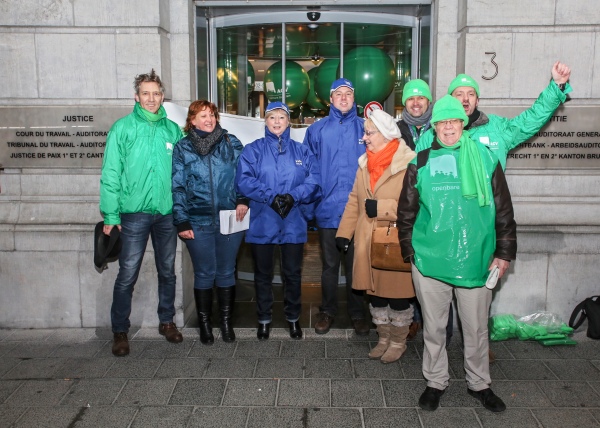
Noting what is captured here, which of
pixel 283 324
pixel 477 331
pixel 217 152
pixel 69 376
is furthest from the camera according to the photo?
pixel 283 324

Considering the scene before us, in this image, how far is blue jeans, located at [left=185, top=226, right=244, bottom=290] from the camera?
498 centimetres

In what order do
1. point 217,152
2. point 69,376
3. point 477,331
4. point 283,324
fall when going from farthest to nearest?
point 283,324 < point 217,152 < point 69,376 < point 477,331

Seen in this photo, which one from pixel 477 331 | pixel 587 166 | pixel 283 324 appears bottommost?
pixel 283 324

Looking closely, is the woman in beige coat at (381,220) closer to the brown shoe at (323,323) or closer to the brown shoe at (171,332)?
the brown shoe at (323,323)

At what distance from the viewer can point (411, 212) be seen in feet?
12.9

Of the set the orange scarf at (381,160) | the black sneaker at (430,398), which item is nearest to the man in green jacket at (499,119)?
the orange scarf at (381,160)

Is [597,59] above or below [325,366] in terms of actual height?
above

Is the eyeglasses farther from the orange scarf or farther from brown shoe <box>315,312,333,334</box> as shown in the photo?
brown shoe <box>315,312,333,334</box>

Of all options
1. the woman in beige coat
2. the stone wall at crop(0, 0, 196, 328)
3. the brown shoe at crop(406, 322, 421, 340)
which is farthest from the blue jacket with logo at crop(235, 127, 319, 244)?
the brown shoe at crop(406, 322, 421, 340)

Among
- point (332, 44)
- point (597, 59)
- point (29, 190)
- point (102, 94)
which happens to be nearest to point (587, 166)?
point (597, 59)

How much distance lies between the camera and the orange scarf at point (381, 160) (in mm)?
4473

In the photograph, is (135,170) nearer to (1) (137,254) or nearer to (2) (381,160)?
(1) (137,254)

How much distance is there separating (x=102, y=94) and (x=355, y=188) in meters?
2.72

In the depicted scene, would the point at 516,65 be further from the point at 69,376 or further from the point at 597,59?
the point at 69,376
